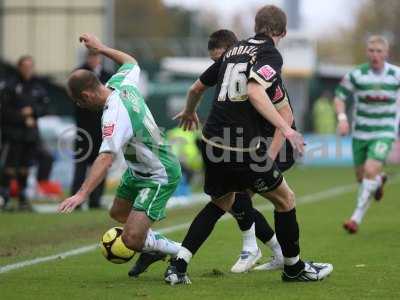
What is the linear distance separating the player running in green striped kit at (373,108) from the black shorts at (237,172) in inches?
163

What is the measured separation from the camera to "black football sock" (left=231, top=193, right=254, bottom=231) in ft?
27.5

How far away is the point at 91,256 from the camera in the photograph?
9.53 m

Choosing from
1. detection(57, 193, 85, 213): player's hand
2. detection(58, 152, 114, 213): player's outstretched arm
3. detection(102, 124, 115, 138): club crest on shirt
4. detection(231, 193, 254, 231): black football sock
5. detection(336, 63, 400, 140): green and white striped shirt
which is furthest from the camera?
detection(336, 63, 400, 140): green and white striped shirt

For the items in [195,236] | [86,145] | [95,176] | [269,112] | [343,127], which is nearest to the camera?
[95,176]

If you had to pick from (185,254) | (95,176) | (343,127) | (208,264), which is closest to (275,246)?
(208,264)

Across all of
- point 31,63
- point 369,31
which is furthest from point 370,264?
point 369,31

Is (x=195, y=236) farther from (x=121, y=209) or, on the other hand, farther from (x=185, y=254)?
(x=121, y=209)

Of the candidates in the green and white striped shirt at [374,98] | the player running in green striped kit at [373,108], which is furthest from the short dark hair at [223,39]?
the green and white striped shirt at [374,98]

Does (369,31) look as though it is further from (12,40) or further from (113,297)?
(113,297)

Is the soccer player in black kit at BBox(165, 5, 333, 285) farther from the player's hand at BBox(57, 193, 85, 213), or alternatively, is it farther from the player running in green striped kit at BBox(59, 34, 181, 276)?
the player's hand at BBox(57, 193, 85, 213)

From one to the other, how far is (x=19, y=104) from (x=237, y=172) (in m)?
8.54

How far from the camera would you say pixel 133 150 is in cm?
772

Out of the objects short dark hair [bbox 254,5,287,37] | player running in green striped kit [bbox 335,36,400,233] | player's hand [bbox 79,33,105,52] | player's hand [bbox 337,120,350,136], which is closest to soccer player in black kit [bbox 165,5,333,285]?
short dark hair [bbox 254,5,287,37]

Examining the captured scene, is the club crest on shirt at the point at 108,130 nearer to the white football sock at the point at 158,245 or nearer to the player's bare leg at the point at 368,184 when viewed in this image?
the white football sock at the point at 158,245
